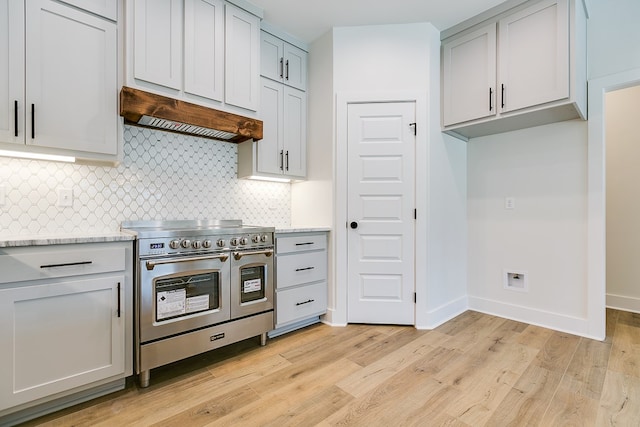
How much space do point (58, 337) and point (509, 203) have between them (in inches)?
145

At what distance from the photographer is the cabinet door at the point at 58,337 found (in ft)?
4.89

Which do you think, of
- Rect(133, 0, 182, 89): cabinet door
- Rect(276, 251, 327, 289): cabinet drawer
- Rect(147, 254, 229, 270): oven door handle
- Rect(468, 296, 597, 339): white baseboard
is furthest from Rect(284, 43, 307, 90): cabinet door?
Rect(468, 296, 597, 339): white baseboard

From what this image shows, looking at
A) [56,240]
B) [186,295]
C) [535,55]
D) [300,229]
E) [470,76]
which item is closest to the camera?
[56,240]

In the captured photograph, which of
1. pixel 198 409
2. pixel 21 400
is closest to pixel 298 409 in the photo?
pixel 198 409

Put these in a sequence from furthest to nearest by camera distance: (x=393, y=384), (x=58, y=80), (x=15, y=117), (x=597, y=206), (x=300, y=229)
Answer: (x=300, y=229)
(x=597, y=206)
(x=393, y=384)
(x=58, y=80)
(x=15, y=117)

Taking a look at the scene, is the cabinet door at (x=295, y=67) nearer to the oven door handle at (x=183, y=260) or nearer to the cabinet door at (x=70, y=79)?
the cabinet door at (x=70, y=79)

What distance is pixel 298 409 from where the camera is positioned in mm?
1688

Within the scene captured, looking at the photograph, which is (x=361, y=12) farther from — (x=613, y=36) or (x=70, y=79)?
(x=70, y=79)

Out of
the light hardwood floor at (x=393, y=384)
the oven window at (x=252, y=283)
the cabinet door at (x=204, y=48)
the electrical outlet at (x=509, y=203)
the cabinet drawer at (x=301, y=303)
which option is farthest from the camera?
the electrical outlet at (x=509, y=203)

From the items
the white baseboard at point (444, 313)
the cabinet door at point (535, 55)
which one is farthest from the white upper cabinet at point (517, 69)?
the white baseboard at point (444, 313)

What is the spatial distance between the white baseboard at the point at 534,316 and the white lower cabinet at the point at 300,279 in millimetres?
1716

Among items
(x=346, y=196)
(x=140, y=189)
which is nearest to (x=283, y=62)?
(x=346, y=196)

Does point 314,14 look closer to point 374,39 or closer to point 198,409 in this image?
point 374,39

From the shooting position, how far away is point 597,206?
2602 millimetres
